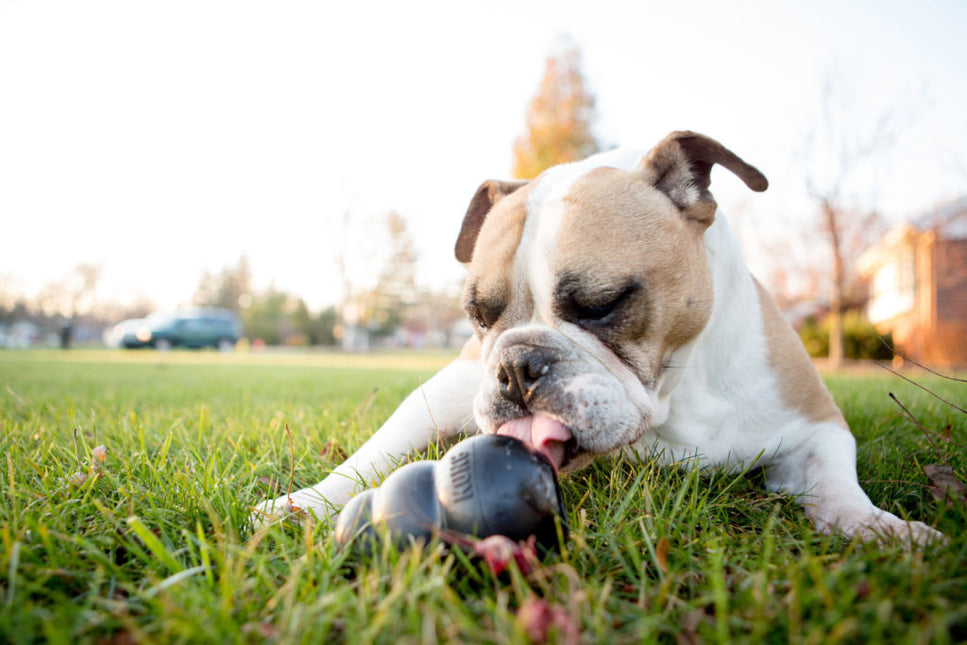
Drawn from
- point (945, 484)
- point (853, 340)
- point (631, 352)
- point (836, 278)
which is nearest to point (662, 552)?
point (631, 352)

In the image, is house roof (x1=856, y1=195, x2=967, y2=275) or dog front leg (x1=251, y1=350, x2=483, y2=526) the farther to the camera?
house roof (x1=856, y1=195, x2=967, y2=275)

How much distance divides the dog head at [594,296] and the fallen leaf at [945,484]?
3.14 ft

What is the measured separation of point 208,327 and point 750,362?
30.9 m

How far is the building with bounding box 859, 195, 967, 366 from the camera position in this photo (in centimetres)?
1500

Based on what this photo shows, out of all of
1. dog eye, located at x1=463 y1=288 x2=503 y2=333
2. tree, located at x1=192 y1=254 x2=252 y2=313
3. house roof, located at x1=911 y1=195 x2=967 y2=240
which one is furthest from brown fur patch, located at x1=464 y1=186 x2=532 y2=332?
tree, located at x1=192 y1=254 x2=252 y2=313

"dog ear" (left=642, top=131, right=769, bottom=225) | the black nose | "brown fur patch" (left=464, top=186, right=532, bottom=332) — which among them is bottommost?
the black nose

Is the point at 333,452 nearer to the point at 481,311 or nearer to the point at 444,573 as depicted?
the point at 481,311

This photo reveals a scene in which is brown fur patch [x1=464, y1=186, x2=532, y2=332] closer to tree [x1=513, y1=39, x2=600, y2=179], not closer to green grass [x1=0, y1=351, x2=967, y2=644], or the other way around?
green grass [x1=0, y1=351, x2=967, y2=644]

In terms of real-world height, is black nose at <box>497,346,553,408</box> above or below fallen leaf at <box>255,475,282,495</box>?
above

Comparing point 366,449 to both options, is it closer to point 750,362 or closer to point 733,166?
point 750,362

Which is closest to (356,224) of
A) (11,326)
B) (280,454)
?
(280,454)

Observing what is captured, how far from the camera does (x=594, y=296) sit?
7.34ft

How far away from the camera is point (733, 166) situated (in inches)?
102

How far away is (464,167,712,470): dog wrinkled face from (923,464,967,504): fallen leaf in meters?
0.96
